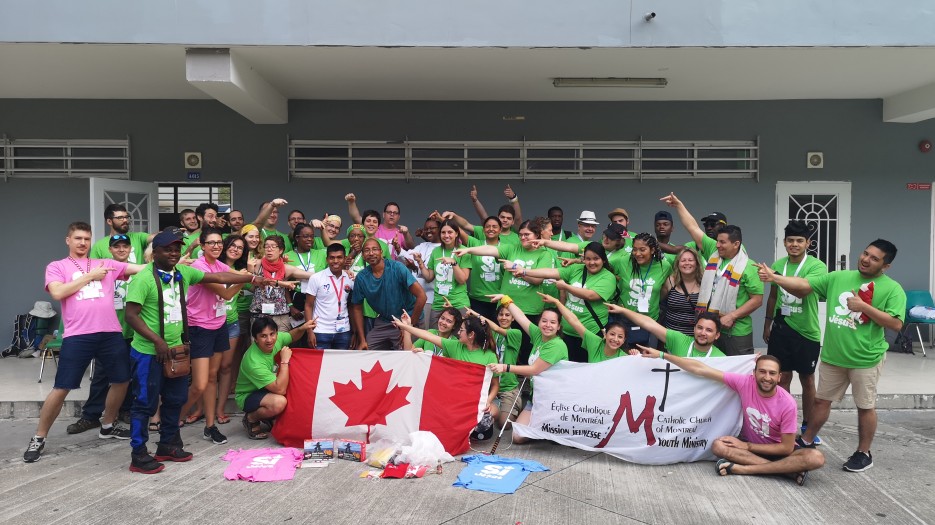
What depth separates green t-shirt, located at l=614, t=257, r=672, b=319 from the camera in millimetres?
6098

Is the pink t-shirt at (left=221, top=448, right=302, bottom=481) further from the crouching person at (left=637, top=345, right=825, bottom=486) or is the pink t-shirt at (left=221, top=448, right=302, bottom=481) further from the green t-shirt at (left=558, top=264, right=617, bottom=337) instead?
the crouching person at (left=637, top=345, right=825, bottom=486)

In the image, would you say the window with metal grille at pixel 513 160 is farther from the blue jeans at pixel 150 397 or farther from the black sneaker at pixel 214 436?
the blue jeans at pixel 150 397

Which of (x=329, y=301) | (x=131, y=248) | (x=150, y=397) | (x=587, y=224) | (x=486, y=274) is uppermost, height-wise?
(x=587, y=224)

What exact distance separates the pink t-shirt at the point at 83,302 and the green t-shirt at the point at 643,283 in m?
4.33

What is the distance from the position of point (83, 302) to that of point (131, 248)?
3.80ft

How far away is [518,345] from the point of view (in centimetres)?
609

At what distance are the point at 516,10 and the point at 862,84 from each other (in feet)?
15.8

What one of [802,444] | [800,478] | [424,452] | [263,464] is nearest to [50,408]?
[263,464]

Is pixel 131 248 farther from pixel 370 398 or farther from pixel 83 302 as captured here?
pixel 370 398

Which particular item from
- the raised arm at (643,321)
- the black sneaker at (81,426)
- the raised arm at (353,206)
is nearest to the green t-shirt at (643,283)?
the raised arm at (643,321)

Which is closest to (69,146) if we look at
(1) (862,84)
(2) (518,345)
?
(2) (518,345)

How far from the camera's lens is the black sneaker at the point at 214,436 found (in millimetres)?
5797

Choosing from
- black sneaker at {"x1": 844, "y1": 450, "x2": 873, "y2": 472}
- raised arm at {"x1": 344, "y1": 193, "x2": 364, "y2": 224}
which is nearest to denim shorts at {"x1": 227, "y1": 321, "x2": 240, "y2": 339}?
raised arm at {"x1": 344, "y1": 193, "x2": 364, "y2": 224}

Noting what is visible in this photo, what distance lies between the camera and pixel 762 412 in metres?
5.02
